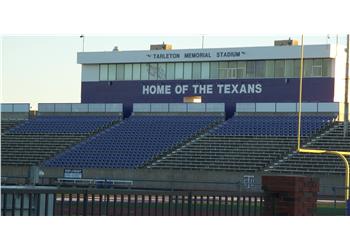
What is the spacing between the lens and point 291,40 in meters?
55.2

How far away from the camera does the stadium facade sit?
53.4m

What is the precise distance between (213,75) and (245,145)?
9676mm

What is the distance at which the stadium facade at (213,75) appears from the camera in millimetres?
53438

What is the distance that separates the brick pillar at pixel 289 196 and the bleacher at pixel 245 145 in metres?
31.6

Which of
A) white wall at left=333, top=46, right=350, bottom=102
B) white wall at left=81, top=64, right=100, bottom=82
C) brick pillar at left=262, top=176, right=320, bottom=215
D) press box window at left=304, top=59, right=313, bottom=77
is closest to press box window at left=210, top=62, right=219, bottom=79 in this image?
press box window at left=304, top=59, right=313, bottom=77

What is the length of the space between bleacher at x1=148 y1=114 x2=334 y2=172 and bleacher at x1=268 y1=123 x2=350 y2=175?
0.79 metres

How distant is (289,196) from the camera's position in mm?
13094

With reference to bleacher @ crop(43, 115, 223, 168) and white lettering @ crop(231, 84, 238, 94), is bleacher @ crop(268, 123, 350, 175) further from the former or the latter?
white lettering @ crop(231, 84, 238, 94)

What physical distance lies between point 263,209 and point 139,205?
174 cm

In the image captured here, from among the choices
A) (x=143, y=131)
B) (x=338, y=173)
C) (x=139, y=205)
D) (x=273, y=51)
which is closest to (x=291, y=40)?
(x=273, y=51)

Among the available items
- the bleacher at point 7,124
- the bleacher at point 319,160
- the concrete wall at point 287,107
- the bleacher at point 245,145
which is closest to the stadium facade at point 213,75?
the concrete wall at point 287,107

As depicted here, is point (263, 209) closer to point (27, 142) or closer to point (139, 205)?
point (139, 205)

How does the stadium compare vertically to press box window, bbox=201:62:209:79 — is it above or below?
below

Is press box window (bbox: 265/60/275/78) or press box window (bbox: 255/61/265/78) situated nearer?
press box window (bbox: 265/60/275/78)
